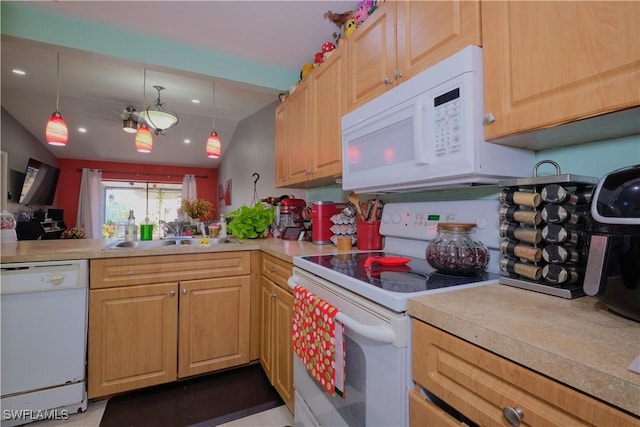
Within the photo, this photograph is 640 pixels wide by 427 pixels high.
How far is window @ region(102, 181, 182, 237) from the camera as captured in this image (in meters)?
7.06

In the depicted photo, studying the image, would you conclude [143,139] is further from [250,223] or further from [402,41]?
[402,41]

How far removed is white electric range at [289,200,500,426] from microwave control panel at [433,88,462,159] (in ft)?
1.09

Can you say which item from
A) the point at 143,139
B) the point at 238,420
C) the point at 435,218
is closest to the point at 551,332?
the point at 435,218

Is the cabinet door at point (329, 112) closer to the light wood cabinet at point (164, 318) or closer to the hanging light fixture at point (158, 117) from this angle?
the light wood cabinet at point (164, 318)

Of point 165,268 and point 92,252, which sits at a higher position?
point 92,252

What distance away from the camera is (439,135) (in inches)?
38.3

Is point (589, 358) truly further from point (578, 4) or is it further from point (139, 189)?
point (139, 189)

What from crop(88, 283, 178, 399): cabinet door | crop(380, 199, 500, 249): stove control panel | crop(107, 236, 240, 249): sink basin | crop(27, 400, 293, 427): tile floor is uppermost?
crop(380, 199, 500, 249): stove control panel

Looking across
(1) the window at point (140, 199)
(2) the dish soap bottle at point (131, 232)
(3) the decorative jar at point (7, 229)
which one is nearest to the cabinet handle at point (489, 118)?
(2) the dish soap bottle at point (131, 232)

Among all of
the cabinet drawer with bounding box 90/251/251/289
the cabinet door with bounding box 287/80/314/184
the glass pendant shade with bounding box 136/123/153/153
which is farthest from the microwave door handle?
the glass pendant shade with bounding box 136/123/153/153

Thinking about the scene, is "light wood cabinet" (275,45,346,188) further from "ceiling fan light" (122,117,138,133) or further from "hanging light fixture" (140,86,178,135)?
"ceiling fan light" (122,117,138,133)

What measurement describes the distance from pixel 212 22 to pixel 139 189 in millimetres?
6553

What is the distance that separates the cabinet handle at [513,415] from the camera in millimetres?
504

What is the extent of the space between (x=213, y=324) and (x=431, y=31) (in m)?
1.90
